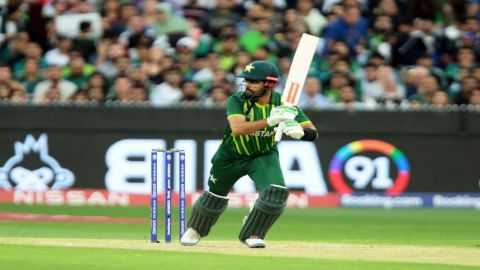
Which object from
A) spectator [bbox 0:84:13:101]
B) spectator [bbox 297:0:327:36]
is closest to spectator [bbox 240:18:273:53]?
spectator [bbox 297:0:327:36]

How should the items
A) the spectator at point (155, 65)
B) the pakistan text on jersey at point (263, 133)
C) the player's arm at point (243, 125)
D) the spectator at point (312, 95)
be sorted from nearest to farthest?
the player's arm at point (243, 125)
the pakistan text on jersey at point (263, 133)
the spectator at point (312, 95)
the spectator at point (155, 65)

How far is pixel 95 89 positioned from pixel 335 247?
6.29 metres

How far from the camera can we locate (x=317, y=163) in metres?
16.2

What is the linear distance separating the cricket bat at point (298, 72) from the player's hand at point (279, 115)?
0.50 metres

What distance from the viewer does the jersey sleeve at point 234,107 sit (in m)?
10.4

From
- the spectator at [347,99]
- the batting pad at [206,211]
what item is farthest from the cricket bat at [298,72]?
the spectator at [347,99]

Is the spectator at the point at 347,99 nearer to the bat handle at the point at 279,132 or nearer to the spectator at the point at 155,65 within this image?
the spectator at the point at 155,65

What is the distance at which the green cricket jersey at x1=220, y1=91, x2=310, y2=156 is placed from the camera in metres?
10.5

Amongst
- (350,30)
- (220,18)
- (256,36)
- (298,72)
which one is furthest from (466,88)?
(298,72)

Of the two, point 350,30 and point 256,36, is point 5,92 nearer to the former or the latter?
point 256,36

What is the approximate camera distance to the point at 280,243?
11.5 m

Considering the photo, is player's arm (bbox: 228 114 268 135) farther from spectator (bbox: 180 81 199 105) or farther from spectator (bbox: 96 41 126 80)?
spectator (bbox: 96 41 126 80)

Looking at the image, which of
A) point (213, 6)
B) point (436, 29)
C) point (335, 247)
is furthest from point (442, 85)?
point (335, 247)

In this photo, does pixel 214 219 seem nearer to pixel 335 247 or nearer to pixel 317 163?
pixel 335 247
